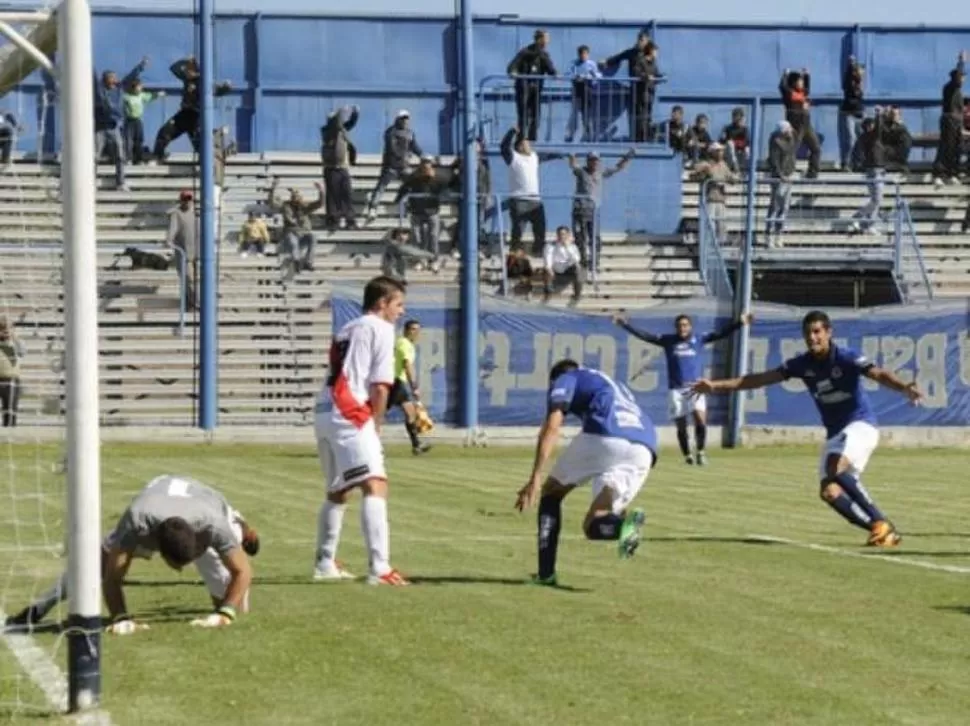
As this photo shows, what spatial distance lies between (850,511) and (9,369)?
6.93 meters

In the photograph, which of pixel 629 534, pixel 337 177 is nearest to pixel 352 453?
pixel 629 534

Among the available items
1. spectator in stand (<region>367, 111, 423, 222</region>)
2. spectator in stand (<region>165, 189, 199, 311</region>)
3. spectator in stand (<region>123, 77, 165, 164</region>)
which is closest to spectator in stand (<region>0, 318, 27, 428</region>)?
spectator in stand (<region>165, 189, 199, 311</region>)

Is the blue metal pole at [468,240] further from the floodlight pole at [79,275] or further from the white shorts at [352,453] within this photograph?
the floodlight pole at [79,275]

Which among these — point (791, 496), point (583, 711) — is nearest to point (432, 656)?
point (583, 711)

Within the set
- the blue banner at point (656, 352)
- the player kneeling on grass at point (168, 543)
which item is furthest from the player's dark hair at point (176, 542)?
the blue banner at point (656, 352)

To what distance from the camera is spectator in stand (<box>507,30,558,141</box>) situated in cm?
4619

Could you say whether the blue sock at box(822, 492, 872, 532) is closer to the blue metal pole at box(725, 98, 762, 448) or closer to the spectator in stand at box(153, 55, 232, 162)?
the blue metal pole at box(725, 98, 762, 448)

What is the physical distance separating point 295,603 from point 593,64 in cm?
3377

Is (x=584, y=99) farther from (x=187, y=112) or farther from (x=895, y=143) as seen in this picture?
(x=187, y=112)

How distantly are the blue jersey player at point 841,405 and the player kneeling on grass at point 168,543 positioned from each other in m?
6.84

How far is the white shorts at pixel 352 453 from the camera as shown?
613 inches

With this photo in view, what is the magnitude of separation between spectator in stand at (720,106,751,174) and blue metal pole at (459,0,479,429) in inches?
295

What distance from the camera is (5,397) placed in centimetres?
2045

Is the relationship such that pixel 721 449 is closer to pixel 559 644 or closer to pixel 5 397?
pixel 5 397
